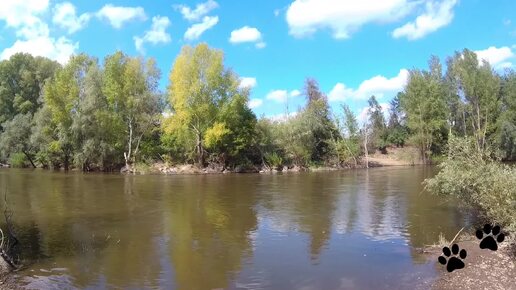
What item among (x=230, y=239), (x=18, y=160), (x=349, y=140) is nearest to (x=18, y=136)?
(x=18, y=160)

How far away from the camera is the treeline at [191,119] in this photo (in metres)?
58.4

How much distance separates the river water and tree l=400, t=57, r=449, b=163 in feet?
141

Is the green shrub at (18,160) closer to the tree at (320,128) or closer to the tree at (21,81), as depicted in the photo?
the tree at (21,81)

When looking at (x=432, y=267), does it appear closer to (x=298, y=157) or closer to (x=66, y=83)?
(x=298, y=157)

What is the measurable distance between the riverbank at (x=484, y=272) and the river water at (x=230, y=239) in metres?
0.65

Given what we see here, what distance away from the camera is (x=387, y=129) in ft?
276

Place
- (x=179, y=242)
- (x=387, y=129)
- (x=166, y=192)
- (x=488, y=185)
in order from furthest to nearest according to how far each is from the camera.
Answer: (x=387, y=129)
(x=166, y=192)
(x=179, y=242)
(x=488, y=185)

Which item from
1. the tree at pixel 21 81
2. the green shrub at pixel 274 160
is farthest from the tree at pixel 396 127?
the tree at pixel 21 81

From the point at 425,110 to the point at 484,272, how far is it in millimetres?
64313

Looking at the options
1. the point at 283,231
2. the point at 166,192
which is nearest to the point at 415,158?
the point at 166,192

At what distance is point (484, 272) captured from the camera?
39.1 feet

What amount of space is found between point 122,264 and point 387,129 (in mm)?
75487

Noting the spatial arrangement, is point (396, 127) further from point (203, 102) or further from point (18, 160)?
point (18, 160)

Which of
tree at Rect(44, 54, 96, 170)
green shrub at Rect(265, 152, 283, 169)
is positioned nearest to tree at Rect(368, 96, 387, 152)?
green shrub at Rect(265, 152, 283, 169)
